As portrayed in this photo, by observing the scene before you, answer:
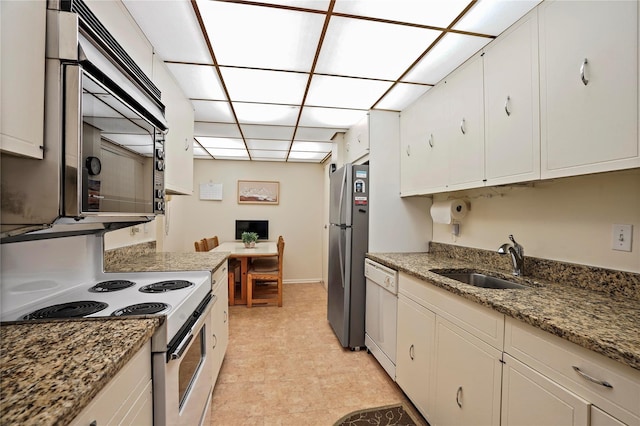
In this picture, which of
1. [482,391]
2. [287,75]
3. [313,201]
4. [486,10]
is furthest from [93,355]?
[313,201]

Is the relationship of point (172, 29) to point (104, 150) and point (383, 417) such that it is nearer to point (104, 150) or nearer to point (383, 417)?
point (104, 150)

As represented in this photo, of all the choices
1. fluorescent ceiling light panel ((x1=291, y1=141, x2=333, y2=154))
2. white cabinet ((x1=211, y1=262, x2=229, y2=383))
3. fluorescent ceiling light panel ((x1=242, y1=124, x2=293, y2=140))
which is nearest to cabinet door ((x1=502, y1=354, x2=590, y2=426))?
white cabinet ((x1=211, y1=262, x2=229, y2=383))

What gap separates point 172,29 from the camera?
1589mm

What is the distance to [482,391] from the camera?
1264 mm

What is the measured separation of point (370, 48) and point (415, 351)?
6.27ft

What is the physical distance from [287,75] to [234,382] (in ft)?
7.57

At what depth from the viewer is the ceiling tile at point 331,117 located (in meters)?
2.72

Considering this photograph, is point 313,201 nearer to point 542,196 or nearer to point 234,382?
point 234,382

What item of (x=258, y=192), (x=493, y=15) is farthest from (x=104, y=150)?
(x=258, y=192)

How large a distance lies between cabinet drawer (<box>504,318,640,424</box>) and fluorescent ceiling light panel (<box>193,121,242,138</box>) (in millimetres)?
3100

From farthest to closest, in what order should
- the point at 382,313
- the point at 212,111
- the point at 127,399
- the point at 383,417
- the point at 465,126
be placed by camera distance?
1. the point at 212,111
2. the point at 382,313
3. the point at 465,126
4. the point at 383,417
5. the point at 127,399

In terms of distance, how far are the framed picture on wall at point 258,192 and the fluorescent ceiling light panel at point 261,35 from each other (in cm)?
346

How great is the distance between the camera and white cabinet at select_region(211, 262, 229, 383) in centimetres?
196

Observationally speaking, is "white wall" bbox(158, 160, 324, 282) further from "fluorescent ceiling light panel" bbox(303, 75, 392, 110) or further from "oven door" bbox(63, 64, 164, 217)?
"oven door" bbox(63, 64, 164, 217)
